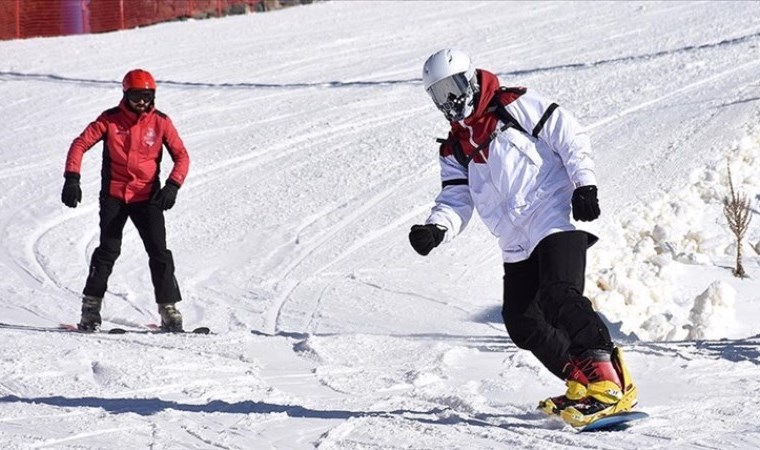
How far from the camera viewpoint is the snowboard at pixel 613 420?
5.04 metres

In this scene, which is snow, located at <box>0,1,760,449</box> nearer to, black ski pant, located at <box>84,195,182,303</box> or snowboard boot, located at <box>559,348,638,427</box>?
snowboard boot, located at <box>559,348,638,427</box>

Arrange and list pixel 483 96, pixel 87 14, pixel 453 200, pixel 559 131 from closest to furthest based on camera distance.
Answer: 1. pixel 559 131
2. pixel 483 96
3. pixel 453 200
4. pixel 87 14

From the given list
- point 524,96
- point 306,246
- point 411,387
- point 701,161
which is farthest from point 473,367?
point 701,161

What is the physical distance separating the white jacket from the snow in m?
0.80

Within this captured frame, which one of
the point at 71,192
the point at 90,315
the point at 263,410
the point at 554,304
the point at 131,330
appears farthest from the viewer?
the point at 131,330

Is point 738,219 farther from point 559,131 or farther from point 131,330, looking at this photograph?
point 559,131

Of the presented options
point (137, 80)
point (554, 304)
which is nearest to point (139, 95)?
point (137, 80)

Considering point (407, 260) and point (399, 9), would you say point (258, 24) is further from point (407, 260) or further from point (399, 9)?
point (407, 260)

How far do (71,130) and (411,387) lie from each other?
950 centimetres

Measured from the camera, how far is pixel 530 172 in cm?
538

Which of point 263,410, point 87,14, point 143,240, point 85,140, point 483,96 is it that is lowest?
point 263,410

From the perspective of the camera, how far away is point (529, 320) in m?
5.41

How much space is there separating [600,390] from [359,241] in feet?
19.1

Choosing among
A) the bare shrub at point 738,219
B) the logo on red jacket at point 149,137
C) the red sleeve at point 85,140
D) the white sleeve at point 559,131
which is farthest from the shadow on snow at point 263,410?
the bare shrub at point 738,219
